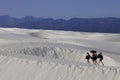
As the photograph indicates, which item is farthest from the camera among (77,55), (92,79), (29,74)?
(77,55)

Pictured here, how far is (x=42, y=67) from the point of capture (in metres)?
18.7

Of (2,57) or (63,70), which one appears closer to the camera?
(63,70)

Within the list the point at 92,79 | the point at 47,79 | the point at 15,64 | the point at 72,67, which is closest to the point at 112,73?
the point at 92,79

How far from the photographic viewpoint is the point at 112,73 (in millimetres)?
17375

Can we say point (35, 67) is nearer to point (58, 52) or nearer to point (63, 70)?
point (63, 70)

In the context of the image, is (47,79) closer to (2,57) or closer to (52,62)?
(52,62)

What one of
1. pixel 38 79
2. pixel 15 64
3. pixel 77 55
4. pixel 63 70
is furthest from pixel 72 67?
pixel 77 55

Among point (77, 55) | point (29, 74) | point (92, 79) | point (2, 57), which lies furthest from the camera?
point (77, 55)

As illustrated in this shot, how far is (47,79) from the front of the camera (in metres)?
18.0

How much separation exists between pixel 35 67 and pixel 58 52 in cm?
1313

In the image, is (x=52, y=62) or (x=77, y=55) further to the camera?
(x=77, y=55)

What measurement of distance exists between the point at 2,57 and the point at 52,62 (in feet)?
10.9

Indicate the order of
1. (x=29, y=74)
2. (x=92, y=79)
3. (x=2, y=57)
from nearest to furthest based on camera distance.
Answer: (x=92, y=79), (x=29, y=74), (x=2, y=57)

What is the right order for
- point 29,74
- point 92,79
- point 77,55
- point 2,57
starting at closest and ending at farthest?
point 92,79 < point 29,74 < point 2,57 < point 77,55
